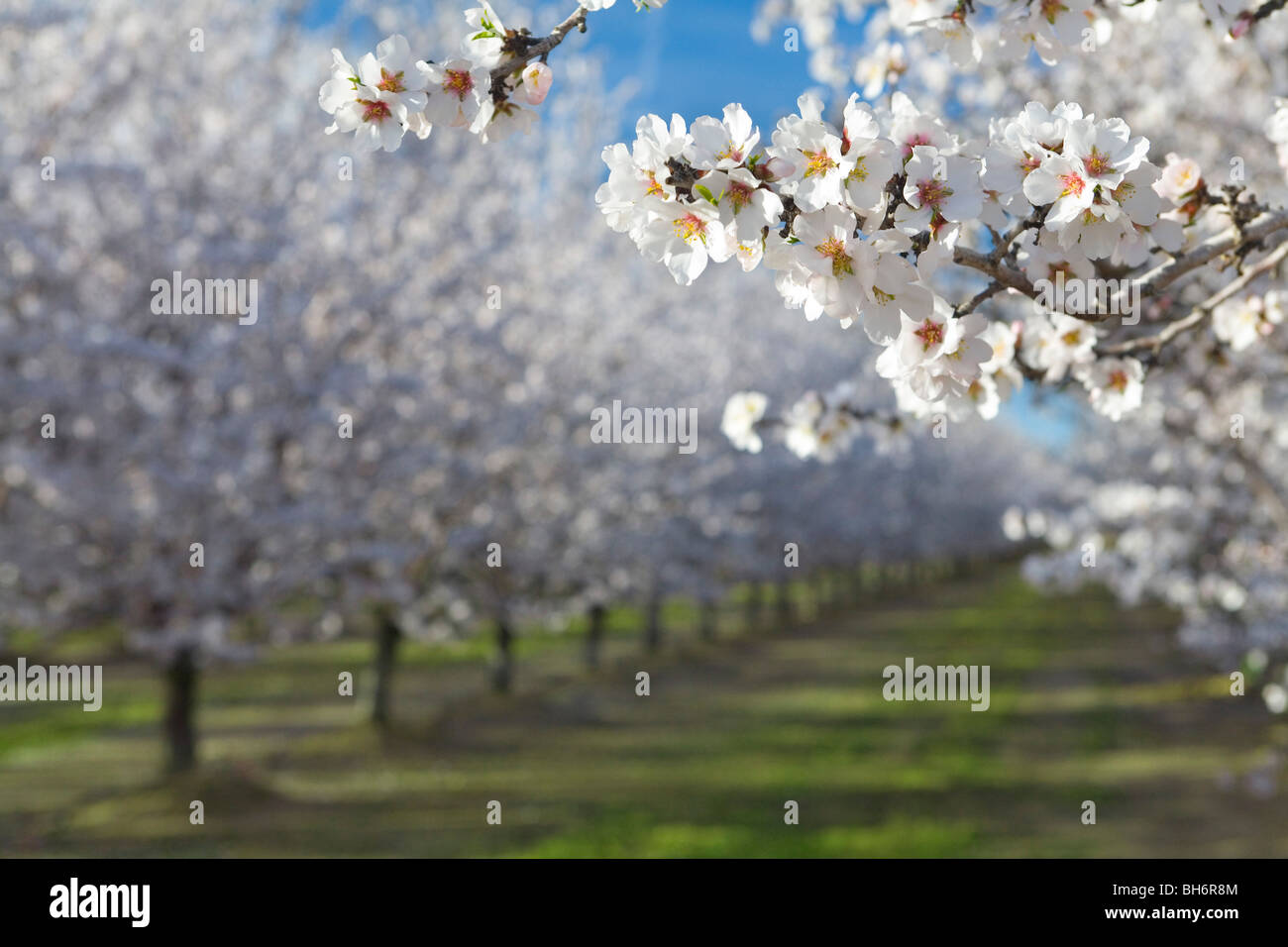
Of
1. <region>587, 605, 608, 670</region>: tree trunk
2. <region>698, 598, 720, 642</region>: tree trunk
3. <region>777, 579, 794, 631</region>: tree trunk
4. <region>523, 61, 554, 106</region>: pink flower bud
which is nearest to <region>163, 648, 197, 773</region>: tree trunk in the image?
<region>587, 605, 608, 670</region>: tree trunk

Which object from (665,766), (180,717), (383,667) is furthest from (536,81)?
(383,667)

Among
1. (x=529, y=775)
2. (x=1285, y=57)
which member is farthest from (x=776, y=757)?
(x=1285, y=57)

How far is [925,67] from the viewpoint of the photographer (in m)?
9.29

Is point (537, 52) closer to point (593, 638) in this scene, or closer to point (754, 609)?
point (593, 638)

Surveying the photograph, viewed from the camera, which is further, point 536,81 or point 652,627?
point 652,627

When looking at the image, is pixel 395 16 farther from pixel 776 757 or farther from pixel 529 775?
pixel 776 757

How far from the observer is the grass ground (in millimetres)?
9773

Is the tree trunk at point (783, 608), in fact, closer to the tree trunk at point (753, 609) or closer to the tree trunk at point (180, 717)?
the tree trunk at point (753, 609)

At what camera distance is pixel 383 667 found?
49.5ft

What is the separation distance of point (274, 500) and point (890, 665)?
14.7 m

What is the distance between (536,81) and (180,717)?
35.8 ft

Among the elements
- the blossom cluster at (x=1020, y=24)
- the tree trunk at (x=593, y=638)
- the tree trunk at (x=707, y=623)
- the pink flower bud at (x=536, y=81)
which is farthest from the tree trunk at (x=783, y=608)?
the pink flower bud at (x=536, y=81)

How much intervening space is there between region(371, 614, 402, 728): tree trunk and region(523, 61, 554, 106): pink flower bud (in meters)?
12.8

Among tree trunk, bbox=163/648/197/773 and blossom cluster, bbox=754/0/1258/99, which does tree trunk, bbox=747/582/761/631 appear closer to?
tree trunk, bbox=163/648/197/773
